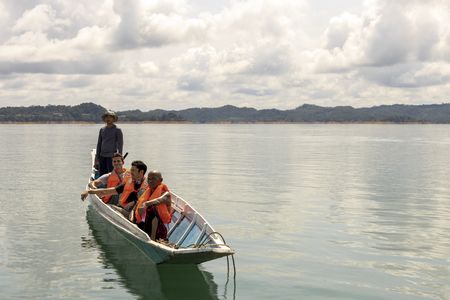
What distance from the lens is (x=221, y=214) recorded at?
20203 millimetres

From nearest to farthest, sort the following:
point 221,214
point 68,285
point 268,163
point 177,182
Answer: point 68,285 → point 221,214 → point 177,182 → point 268,163

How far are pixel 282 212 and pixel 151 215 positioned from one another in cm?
930

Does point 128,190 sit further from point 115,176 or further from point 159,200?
point 159,200

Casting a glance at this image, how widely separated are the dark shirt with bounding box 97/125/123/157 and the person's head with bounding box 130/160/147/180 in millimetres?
4773

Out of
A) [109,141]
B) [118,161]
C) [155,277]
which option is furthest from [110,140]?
[155,277]

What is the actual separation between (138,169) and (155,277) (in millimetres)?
2897

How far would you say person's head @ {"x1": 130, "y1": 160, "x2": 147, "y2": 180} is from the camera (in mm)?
13500

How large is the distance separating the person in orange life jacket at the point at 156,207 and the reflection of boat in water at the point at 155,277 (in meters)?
0.90

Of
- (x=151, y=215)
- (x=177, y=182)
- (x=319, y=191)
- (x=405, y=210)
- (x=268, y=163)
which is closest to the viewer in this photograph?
(x=151, y=215)

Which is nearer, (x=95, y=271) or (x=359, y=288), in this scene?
(x=359, y=288)

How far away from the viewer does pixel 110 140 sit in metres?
18.7

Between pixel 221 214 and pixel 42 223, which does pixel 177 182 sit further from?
pixel 42 223

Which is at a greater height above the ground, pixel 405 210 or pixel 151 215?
pixel 151 215

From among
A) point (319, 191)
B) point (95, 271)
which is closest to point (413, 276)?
point (95, 271)
